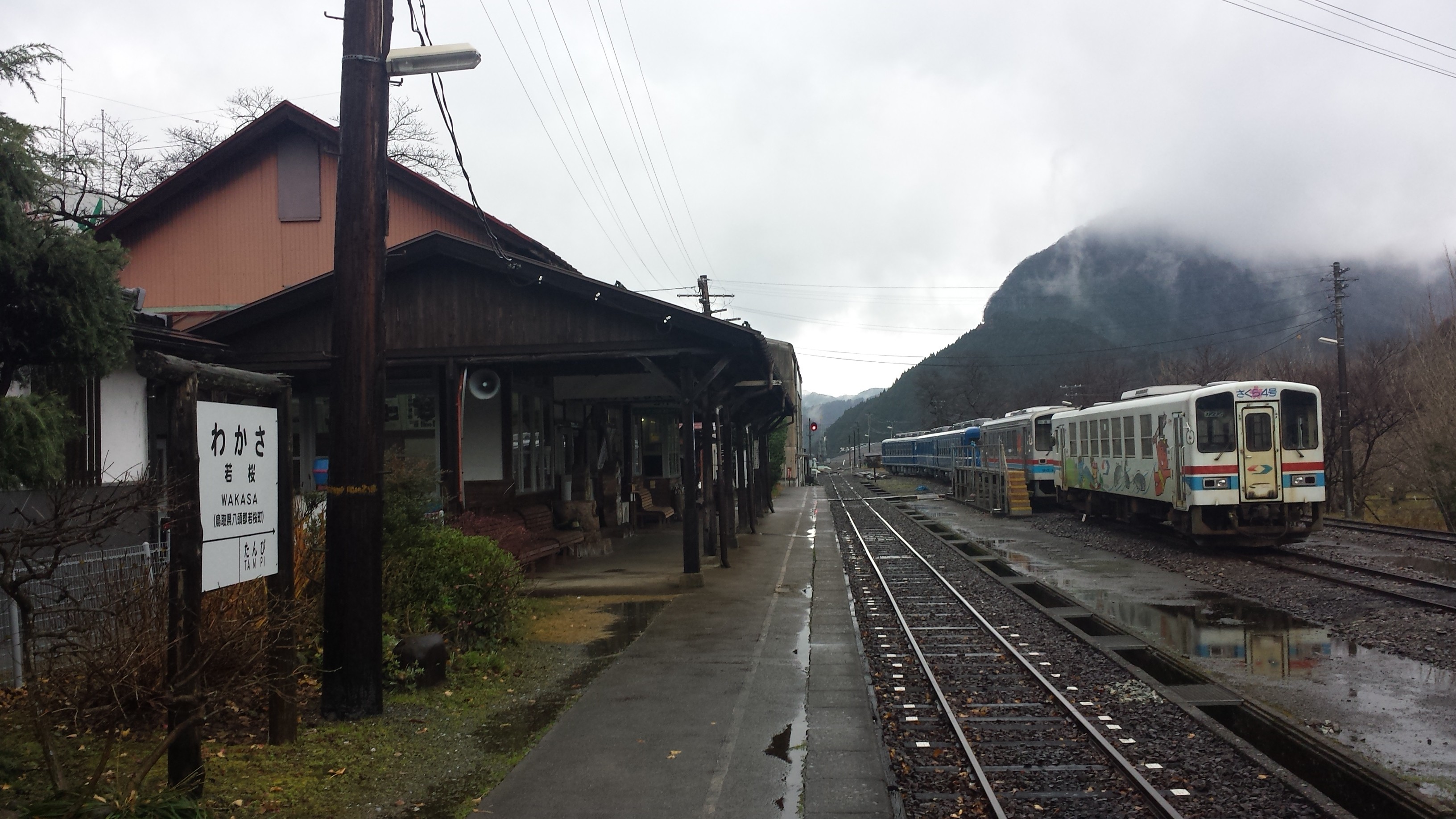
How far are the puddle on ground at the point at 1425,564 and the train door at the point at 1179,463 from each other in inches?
118

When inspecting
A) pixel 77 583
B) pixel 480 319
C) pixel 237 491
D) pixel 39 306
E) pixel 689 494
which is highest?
pixel 480 319

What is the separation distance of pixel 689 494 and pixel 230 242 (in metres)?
13.9

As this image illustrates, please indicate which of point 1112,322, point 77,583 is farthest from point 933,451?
point 1112,322

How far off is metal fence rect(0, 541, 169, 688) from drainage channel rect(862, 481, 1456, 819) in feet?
23.4

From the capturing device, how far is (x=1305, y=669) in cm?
862

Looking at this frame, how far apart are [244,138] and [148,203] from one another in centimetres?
251

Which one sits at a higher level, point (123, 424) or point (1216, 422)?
point (123, 424)

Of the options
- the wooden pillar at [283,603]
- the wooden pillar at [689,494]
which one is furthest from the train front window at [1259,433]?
the wooden pillar at [283,603]

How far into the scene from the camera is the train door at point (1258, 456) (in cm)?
1680

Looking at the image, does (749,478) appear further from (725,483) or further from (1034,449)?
(1034,449)

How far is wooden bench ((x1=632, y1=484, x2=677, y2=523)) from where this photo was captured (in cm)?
2372

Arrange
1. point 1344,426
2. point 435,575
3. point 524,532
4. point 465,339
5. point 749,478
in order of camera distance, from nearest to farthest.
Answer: point 435,575, point 465,339, point 524,532, point 749,478, point 1344,426

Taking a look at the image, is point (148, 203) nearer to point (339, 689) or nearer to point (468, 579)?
point (468, 579)

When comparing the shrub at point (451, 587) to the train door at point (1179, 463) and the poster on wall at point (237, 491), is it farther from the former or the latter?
the train door at point (1179, 463)
